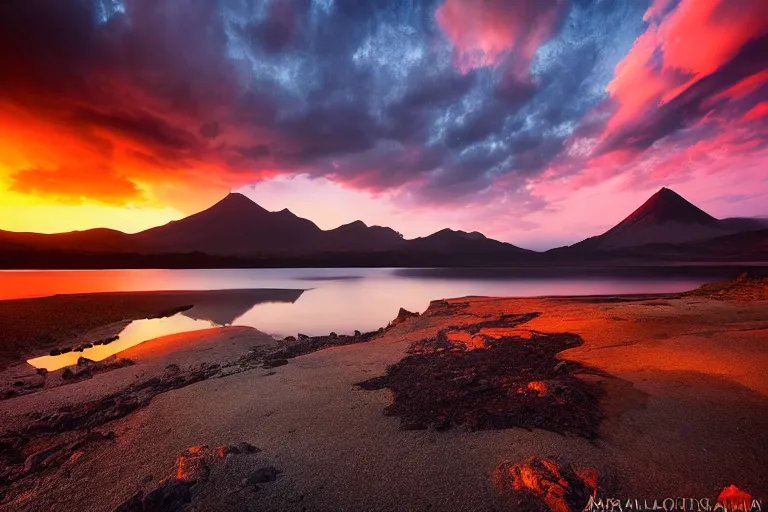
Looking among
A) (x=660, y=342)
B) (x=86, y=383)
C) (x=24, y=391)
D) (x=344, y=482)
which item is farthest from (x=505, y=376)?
(x=24, y=391)

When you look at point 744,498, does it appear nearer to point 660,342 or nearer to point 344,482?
point 344,482

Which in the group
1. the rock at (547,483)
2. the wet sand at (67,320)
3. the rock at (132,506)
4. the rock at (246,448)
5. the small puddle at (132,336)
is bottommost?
the small puddle at (132,336)

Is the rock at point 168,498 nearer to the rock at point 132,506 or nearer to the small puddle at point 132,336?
the rock at point 132,506

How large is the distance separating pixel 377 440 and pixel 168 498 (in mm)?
2524

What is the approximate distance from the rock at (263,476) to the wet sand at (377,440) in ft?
0.10

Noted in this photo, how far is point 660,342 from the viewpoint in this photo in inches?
346

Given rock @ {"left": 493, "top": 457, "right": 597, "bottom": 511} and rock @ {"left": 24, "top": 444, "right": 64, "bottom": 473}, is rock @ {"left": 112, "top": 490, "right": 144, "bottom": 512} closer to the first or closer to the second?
rock @ {"left": 24, "top": 444, "right": 64, "bottom": 473}

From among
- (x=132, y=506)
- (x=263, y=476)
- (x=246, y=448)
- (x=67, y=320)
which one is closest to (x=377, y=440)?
(x=263, y=476)

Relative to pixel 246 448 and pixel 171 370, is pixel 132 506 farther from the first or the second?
pixel 171 370

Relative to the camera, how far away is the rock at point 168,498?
3522 millimetres

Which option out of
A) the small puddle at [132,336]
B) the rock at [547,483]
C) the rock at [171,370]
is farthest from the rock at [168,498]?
the small puddle at [132,336]

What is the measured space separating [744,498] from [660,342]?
6944 millimetres

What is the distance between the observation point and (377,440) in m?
4.75

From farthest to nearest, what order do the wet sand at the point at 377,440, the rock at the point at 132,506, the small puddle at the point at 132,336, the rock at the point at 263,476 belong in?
the small puddle at the point at 132,336 → the rock at the point at 263,476 → the wet sand at the point at 377,440 → the rock at the point at 132,506
